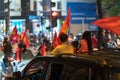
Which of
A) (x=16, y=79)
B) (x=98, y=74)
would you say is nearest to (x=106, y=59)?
(x=98, y=74)

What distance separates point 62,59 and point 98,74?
0.58m

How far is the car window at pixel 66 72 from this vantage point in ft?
11.3

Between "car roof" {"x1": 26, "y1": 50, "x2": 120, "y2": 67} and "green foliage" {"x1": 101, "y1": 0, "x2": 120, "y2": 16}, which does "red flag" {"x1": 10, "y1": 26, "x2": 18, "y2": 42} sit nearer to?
"green foliage" {"x1": 101, "y1": 0, "x2": 120, "y2": 16}

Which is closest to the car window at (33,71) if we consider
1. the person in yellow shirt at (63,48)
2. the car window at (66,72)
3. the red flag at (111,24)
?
the car window at (66,72)

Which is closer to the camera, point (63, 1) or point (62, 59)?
point (62, 59)

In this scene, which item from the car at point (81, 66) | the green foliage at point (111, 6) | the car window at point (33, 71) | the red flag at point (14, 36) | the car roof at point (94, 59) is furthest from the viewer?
the green foliage at point (111, 6)

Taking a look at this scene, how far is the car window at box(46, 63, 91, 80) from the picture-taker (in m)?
3.45

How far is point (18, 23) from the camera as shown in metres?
15.2

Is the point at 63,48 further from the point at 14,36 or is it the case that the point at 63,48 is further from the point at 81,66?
the point at 14,36

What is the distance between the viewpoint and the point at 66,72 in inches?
145

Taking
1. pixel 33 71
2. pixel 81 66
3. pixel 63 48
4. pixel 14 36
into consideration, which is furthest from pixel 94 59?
pixel 14 36

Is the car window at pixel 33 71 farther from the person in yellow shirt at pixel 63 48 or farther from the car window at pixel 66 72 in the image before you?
the person in yellow shirt at pixel 63 48

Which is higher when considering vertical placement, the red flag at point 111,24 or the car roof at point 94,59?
the red flag at point 111,24

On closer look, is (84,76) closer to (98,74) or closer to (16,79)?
(98,74)
